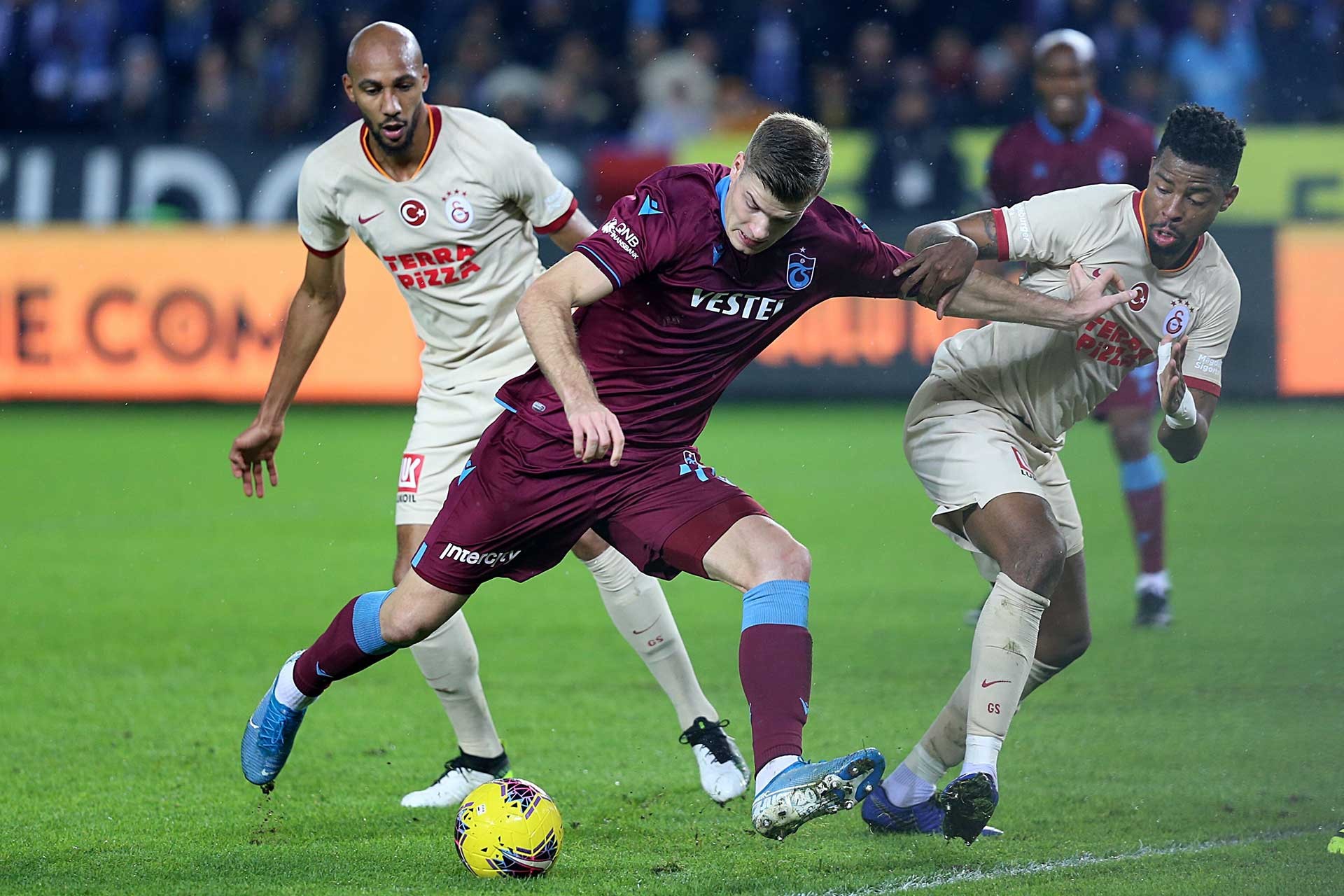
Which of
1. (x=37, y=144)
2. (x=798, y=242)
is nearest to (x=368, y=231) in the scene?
(x=798, y=242)

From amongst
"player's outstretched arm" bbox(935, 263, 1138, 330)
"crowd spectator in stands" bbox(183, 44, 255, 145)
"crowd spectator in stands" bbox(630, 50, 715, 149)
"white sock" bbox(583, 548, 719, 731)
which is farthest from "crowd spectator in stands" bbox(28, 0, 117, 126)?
"player's outstretched arm" bbox(935, 263, 1138, 330)

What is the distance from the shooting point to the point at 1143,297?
4660mm

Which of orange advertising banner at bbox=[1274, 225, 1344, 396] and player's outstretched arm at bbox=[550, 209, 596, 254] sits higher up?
player's outstretched arm at bbox=[550, 209, 596, 254]

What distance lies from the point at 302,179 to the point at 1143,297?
8.19ft

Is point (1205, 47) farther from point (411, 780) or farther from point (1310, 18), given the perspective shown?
point (411, 780)

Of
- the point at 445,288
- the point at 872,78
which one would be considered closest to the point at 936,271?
the point at 445,288

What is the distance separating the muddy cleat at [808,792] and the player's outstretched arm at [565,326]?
830 millimetres

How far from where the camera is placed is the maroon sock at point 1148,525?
284 inches

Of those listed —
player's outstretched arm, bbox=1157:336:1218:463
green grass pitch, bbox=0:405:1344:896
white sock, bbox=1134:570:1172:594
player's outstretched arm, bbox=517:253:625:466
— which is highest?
player's outstretched arm, bbox=517:253:625:466

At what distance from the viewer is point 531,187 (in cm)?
520

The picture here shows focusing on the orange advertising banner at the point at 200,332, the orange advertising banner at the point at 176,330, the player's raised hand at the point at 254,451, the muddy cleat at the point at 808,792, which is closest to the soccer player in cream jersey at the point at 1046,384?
the muddy cleat at the point at 808,792

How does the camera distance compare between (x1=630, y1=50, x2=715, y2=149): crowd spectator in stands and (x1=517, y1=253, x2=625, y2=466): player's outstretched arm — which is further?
(x1=630, y1=50, x2=715, y2=149): crowd spectator in stands

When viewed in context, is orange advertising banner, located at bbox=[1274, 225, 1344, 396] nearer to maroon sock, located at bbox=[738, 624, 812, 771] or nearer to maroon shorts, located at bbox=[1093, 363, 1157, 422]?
maroon shorts, located at bbox=[1093, 363, 1157, 422]

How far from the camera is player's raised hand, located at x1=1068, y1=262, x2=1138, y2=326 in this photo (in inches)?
174
